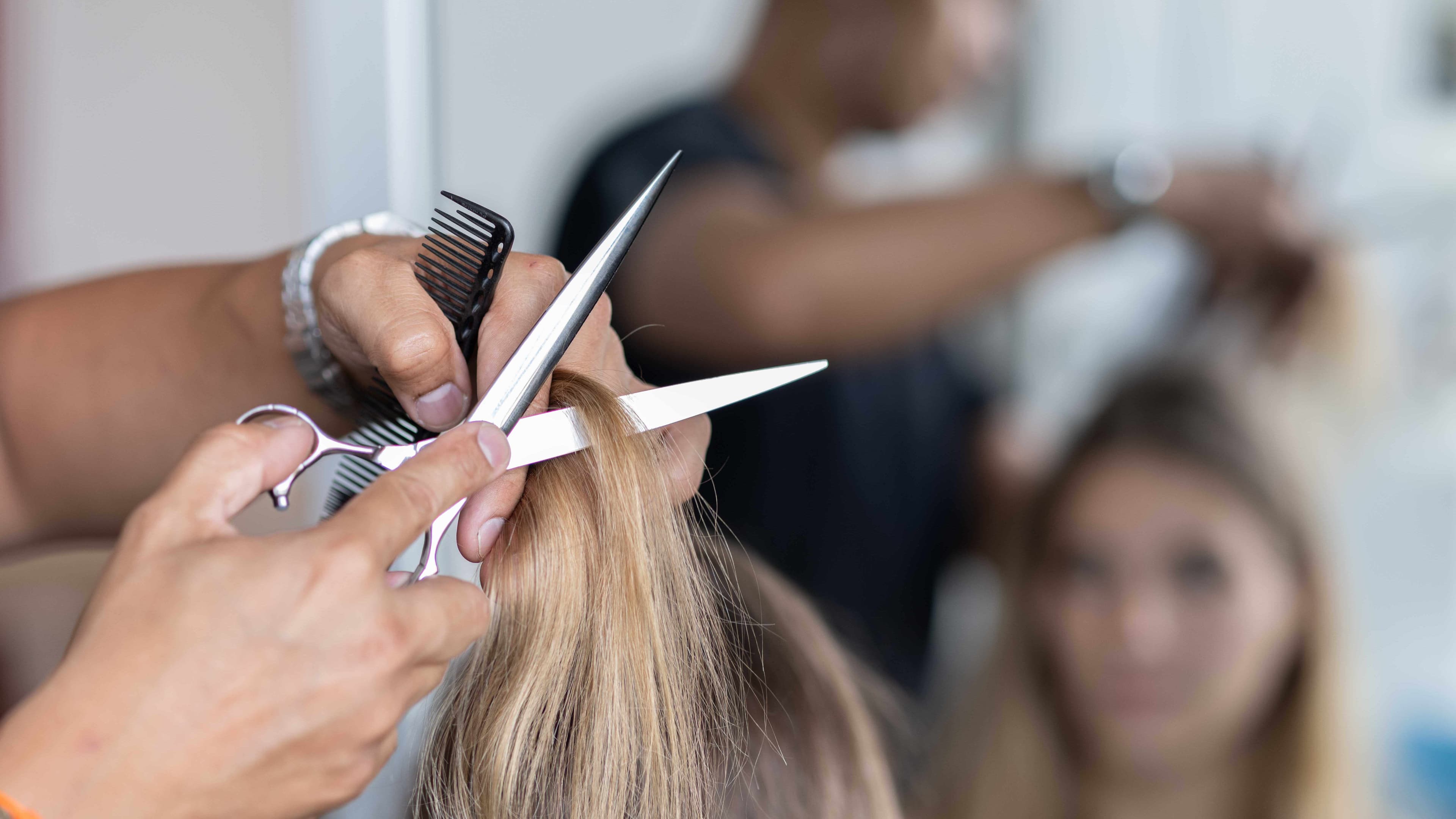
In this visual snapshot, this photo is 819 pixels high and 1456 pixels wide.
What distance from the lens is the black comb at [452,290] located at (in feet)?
1.45

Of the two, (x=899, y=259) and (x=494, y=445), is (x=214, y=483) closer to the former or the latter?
(x=494, y=445)

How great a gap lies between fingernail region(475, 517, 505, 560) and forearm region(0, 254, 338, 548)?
0.88ft

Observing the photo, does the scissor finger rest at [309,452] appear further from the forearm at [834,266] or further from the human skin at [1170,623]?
the human skin at [1170,623]

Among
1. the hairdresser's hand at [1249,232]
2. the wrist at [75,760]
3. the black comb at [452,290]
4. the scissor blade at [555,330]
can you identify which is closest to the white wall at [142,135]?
the black comb at [452,290]

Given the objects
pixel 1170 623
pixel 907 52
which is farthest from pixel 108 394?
pixel 1170 623

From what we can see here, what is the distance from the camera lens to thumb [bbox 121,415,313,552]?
320 mm

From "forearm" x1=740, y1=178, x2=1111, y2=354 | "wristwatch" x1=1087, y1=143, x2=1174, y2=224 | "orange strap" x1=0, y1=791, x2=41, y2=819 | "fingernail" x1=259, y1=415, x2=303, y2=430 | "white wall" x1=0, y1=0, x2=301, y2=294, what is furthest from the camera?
"wristwatch" x1=1087, y1=143, x2=1174, y2=224

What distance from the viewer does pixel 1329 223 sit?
1.36 m

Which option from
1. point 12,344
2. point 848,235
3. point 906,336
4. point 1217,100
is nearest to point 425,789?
point 12,344

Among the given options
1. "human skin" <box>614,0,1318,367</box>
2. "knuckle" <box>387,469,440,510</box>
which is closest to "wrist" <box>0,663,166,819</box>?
"knuckle" <box>387,469,440,510</box>

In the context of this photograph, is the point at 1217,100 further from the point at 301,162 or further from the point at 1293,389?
the point at 301,162

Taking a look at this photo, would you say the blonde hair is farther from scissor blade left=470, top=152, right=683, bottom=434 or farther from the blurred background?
the blurred background

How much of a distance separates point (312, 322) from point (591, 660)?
0.84 ft

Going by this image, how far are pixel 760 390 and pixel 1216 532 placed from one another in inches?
33.7
